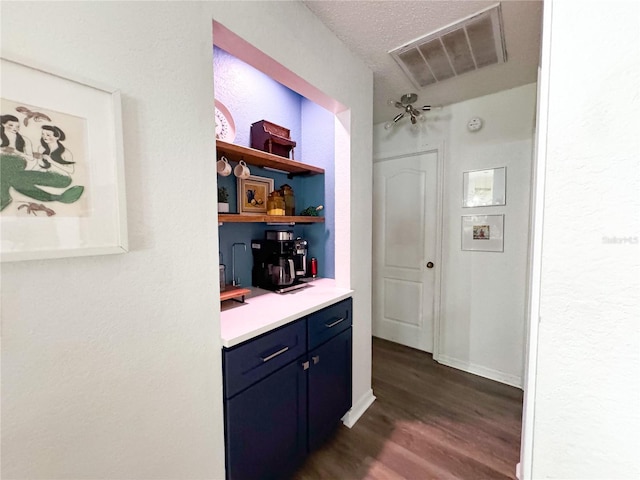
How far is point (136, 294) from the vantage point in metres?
0.85

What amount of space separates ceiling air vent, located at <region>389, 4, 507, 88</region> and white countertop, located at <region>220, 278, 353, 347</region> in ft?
5.18

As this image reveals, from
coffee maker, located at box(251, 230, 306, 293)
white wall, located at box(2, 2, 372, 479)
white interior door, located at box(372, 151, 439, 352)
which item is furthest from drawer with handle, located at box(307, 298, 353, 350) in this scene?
white interior door, located at box(372, 151, 439, 352)

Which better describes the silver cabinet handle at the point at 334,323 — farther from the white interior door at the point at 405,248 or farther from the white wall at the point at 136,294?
the white interior door at the point at 405,248

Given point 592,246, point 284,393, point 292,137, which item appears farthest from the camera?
point 292,137

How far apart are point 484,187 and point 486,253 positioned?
1.87ft

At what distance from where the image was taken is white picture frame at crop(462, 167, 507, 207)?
7.38 ft

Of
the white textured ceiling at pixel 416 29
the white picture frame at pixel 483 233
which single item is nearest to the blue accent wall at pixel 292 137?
the white textured ceiling at pixel 416 29

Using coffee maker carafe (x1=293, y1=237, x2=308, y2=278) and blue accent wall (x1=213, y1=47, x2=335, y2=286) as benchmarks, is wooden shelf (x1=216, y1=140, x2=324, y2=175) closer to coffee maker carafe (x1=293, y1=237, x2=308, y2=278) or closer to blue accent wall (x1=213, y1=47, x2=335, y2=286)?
blue accent wall (x1=213, y1=47, x2=335, y2=286)

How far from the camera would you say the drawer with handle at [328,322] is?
57.4 inches

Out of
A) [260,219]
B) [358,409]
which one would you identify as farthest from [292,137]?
[358,409]

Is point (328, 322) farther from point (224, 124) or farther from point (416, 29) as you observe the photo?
point (416, 29)

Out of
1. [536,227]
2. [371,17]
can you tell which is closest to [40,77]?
[536,227]

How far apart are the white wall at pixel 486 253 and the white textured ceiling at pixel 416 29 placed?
276 mm

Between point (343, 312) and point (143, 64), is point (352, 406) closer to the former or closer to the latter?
point (343, 312)
